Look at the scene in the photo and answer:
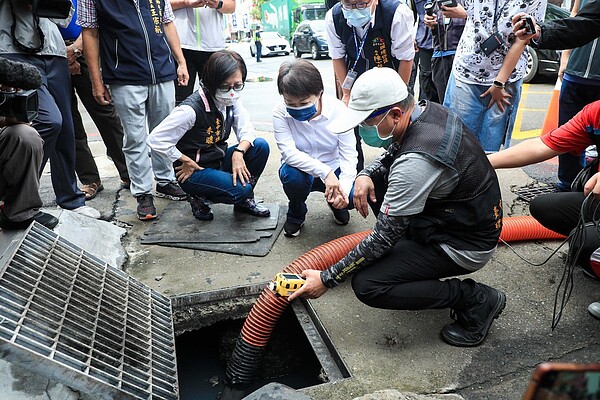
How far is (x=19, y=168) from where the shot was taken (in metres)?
2.74

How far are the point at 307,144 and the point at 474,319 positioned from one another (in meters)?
1.59

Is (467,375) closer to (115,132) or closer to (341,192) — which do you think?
(341,192)

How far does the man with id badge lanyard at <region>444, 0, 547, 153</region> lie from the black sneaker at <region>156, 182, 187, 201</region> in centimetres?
222

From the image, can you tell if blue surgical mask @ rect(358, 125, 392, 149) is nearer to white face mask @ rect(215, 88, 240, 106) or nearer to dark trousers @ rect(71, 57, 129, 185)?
white face mask @ rect(215, 88, 240, 106)

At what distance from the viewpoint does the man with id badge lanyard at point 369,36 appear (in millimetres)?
3365

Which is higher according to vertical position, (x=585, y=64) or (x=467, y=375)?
(x=585, y=64)

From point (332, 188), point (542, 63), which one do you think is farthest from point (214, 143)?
point (542, 63)

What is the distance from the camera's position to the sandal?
4170 mm

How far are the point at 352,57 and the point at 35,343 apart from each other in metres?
2.81

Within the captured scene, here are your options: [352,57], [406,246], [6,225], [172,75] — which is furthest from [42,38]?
[406,246]

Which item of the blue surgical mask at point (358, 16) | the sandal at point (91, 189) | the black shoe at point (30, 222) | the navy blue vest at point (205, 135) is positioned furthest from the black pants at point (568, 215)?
the sandal at point (91, 189)

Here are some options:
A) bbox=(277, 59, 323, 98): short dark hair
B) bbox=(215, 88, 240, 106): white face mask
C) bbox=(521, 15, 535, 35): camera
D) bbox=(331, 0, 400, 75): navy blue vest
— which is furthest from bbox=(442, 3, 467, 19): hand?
bbox=(215, 88, 240, 106): white face mask

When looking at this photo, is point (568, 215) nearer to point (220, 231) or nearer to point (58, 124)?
point (220, 231)

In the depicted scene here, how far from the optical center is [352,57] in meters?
3.66
